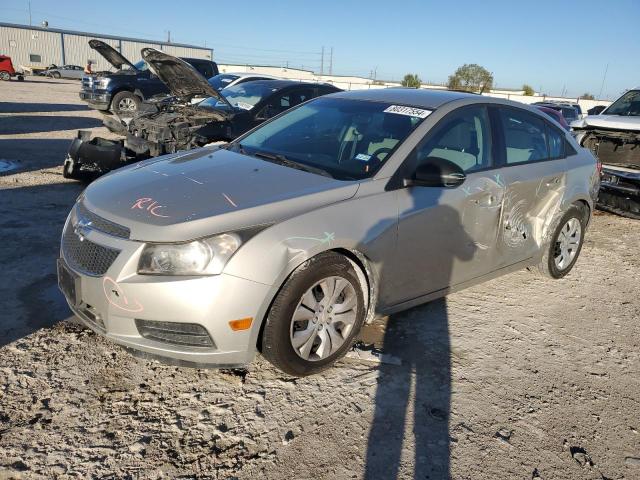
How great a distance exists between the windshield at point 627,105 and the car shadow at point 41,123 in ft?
40.3

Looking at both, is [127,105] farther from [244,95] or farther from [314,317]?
[314,317]

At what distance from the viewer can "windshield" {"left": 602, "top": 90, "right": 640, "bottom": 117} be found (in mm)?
8125

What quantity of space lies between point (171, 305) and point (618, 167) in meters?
7.30

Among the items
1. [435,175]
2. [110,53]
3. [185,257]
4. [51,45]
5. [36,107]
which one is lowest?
[36,107]

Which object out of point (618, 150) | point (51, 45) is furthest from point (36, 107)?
point (51, 45)

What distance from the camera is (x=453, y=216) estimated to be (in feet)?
11.7

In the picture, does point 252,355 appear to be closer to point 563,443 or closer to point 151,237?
point 151,237

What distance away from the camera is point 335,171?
3.32m

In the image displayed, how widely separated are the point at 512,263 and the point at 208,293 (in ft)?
9.24

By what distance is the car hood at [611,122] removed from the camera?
730cm

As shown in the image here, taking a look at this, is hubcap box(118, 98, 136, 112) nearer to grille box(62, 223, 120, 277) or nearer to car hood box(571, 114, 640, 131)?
car hood box(571, 114, 640, 131)

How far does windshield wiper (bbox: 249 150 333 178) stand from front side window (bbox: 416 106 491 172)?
677mm

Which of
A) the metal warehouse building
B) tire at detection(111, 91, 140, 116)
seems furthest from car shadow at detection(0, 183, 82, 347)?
the metal warehouse building

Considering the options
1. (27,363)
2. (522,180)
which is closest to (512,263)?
(522,180)
